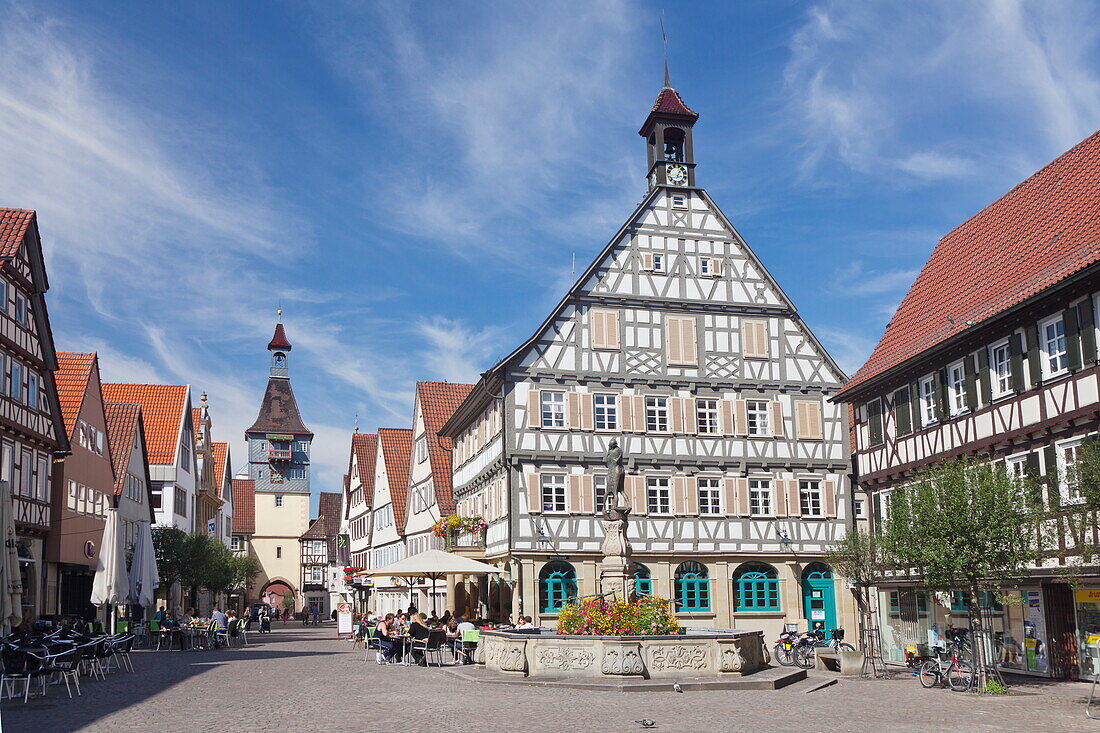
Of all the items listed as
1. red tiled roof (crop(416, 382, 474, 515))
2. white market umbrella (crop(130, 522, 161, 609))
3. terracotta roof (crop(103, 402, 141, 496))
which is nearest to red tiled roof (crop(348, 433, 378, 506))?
red tiled roof (crop(416, 382, 474, 515))

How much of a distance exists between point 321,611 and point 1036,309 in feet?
266

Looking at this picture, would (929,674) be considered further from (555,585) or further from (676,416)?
(676,416)

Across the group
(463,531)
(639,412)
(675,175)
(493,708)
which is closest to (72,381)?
(463,531)

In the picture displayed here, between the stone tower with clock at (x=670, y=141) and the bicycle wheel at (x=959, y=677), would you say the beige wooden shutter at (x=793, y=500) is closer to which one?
the stone tower with clock at (x=670, y=141)

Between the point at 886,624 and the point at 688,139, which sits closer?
the point at 886,624

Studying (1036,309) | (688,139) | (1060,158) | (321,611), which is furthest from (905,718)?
(321,611)

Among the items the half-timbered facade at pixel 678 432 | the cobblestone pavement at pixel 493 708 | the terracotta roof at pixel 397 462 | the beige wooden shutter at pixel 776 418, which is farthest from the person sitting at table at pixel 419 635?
the terracotta roof at pixel 397 462

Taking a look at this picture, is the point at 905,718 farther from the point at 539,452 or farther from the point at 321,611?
the point at 321,611

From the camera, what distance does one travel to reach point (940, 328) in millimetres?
25531

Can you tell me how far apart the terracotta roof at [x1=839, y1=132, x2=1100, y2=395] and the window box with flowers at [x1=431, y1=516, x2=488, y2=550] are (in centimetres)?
1291

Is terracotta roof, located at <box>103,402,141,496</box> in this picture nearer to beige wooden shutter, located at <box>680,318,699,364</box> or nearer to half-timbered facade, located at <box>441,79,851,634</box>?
half-timbered facade, located at <box>441,79,851,634</box>

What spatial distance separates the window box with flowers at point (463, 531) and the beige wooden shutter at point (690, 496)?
6.61 metres

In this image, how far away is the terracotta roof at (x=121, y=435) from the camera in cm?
4094

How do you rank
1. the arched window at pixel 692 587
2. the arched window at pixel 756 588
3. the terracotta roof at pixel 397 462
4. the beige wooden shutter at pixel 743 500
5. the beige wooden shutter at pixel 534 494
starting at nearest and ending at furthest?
the beige wooden shutter at pixel 534 494 → the arched window at pixel 692 587 → the arched window at pixel 756 588 → the beige wooden shutter at pixel 743 500 → the terracotta roof at pixel 397 462
